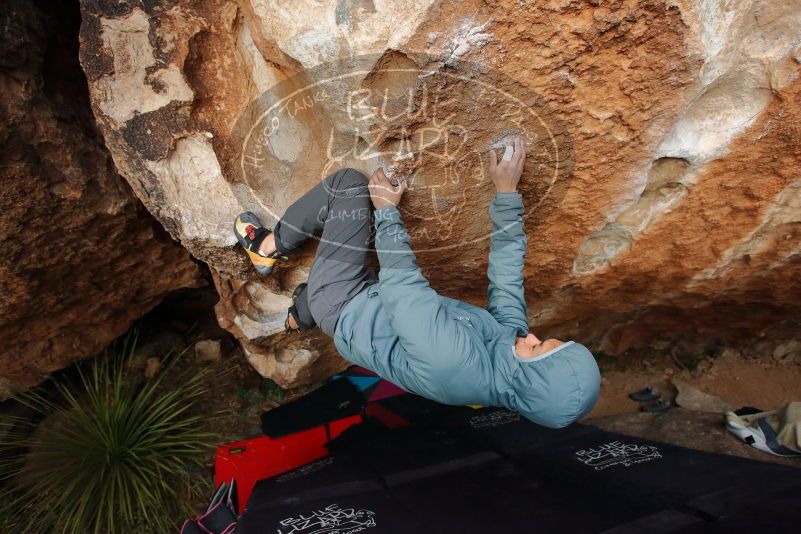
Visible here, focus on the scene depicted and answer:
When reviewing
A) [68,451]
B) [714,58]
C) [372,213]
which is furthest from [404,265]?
[68,451]

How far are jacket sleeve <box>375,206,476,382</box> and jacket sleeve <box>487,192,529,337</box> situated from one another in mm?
249

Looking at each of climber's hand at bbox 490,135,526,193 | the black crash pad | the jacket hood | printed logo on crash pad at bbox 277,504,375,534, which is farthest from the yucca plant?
climber's hand at bbox 490,135,526,193

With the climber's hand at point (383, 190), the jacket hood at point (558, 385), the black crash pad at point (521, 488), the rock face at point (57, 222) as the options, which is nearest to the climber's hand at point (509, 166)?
the climber's hand at point (383, 190)

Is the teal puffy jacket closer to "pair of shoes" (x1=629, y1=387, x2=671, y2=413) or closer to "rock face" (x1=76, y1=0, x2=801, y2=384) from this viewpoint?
"rock face" (x1=76, y1=0, x2=801, y2=384)

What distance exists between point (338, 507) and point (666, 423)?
2271 millimetres

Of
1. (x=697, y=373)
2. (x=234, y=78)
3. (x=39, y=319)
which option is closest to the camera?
(x=234, y=78)

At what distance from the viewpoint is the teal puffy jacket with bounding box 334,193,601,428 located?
1.44 meters

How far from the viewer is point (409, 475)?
2.11m

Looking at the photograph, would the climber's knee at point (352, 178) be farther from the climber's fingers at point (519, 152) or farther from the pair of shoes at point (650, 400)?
the pair of shoes at point (650, 400)

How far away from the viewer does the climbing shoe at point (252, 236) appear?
1.89m

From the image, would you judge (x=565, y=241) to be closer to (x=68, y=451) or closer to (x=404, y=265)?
(x=404, y=265)

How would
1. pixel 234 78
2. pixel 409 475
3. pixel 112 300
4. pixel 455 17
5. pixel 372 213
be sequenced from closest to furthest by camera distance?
pixel 455 17
pixel 234 78
pixel 372 213
pixel 409 475
pixel 112 300

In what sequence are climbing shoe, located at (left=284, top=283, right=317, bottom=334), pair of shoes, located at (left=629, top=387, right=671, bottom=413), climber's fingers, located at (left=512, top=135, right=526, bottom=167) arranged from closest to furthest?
climber's fingers, located at (left=512, top=135, right=526, bottom=167) < climbing shoe, located at (left=284, top=283, right=317, bottom=334) < pair of shoes, located at (left=629, top=387, right=671, bottom=413)

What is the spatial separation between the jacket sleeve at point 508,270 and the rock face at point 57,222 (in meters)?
1.70
